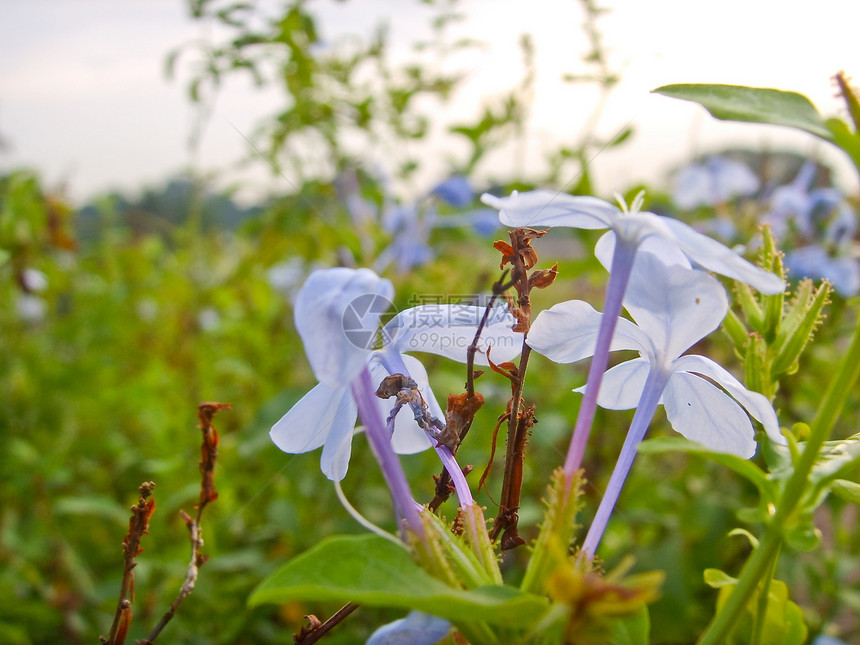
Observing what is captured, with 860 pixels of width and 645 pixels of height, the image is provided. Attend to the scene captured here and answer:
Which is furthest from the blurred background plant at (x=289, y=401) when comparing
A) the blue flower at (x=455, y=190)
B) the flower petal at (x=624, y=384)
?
the flower petal at (x=624, y=384)

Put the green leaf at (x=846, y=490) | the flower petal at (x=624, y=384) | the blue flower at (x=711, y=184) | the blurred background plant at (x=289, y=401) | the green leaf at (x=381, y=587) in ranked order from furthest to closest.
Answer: the blue flower at (x=711, y=184)
the blurred background plant at (x=289, y=401)
the flower petal at (x=624, y=384)
the green leaf at (x=846, y=490)
the green leaf at (x=381, y=587)

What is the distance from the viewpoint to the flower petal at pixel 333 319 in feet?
1.30

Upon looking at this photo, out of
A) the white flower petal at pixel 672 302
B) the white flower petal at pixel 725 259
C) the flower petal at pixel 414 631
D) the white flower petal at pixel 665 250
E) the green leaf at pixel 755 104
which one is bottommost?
the flower petal at pixel 414 631

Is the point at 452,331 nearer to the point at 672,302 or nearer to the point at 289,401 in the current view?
the point at 672,302

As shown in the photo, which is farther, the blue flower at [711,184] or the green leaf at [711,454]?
the blue flower at [711,184]

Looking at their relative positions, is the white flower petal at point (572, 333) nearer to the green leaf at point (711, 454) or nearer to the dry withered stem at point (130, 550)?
the green leaf at point (711, 454)

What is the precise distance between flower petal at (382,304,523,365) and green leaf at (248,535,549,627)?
17 centimetres

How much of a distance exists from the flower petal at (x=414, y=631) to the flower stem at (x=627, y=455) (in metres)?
0.12

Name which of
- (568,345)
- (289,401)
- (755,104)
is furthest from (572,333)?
(289,401)

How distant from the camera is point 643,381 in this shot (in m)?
0.61

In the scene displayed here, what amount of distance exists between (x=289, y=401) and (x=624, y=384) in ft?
3.22

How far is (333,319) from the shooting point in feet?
1.31

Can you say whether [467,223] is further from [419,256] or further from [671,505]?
[671,505]

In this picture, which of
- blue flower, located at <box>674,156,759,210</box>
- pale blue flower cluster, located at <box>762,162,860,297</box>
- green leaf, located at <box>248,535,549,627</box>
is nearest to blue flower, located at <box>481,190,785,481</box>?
green leaf, located at <box>248,535,549,627</box>
